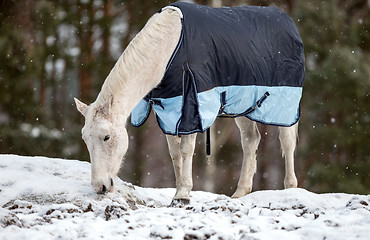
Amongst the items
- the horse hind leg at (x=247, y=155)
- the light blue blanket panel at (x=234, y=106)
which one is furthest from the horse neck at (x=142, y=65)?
the horse hind leg at (x=247, y=155)

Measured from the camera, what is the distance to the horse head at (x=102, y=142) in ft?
16.3

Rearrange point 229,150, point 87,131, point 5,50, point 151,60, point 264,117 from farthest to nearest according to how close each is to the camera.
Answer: point 229,150, point 5,50, point 264,117, point 151,60, point 87,131

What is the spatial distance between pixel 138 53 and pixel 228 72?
972 mm

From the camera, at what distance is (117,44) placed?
1418cm

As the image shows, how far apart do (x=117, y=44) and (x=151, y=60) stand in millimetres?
9024

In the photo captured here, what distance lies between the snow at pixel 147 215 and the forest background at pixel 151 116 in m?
6.92

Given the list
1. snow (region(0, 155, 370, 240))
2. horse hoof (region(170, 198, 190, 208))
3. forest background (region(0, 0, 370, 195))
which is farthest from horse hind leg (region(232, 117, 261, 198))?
forest background (region(0, 0, 370, 195))

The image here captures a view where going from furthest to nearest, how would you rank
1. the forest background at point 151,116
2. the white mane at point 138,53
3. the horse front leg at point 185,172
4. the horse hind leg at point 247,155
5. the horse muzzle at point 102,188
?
the forest background at point 151,116
the horse hind leg at point 247,155
the horse front leg at point 185,172
the white mane at point 138,53
the horse muzzle at point 102,188

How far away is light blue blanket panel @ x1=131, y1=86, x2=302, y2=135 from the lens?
210 inches

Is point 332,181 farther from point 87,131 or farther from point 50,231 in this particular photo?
point 50,231

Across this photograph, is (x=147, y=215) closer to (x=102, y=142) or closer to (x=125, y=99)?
(x=102, y=142)

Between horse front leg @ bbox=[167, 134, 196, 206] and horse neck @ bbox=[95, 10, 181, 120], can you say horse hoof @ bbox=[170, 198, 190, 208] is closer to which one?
horse front leg @ bbox=[167, 134, 196, 206]

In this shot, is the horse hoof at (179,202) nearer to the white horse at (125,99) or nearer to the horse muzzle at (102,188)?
the white horse at (125,99)

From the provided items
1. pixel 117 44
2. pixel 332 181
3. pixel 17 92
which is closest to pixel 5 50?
pixel 17 92
